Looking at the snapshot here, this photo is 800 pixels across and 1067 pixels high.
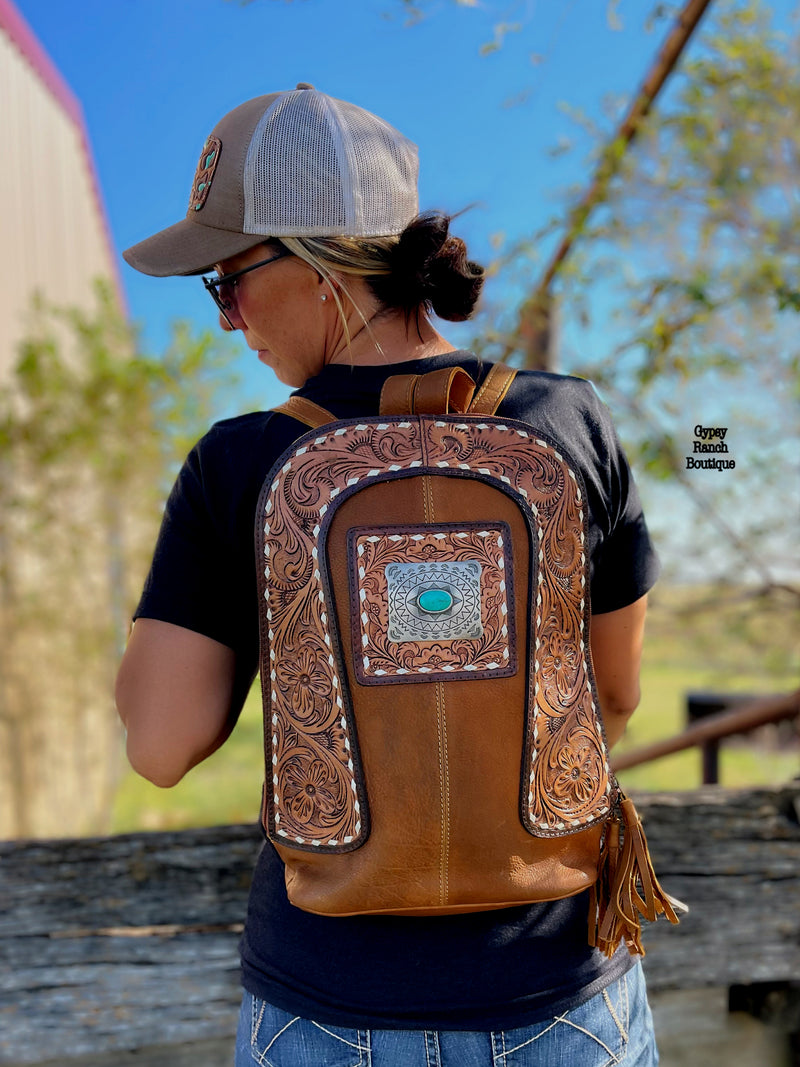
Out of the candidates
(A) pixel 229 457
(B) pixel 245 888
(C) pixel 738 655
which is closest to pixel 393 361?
(A) pixel 229 457

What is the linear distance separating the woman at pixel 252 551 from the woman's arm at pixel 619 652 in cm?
11

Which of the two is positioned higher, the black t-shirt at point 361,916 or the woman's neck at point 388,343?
the woman's neck at point 388,343

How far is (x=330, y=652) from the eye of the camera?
0.89 meters

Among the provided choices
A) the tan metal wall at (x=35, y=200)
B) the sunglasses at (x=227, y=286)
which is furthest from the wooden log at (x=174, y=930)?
the tan metal wall at (x=35, y=200)

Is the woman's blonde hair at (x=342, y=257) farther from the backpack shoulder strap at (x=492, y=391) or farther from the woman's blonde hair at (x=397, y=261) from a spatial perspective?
the backpack shoulder strap at (x=492, y=391)

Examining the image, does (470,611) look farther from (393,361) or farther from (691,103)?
(691,103)

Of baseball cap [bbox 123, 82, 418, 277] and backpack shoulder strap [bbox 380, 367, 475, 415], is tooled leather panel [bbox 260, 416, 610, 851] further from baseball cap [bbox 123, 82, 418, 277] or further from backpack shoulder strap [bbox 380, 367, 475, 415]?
baseball cap [bbox 123, 82, 418, 277]

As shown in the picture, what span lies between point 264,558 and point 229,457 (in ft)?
0.42

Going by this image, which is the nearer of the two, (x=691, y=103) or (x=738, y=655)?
(x=691, y=103)

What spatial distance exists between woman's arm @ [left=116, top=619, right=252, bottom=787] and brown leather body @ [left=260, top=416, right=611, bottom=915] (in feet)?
0.22

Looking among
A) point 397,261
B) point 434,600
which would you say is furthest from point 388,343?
point 434,600

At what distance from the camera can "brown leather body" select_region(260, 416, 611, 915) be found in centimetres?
88

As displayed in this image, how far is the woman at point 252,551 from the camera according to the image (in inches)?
35.9

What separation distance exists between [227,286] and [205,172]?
0.13 meters
